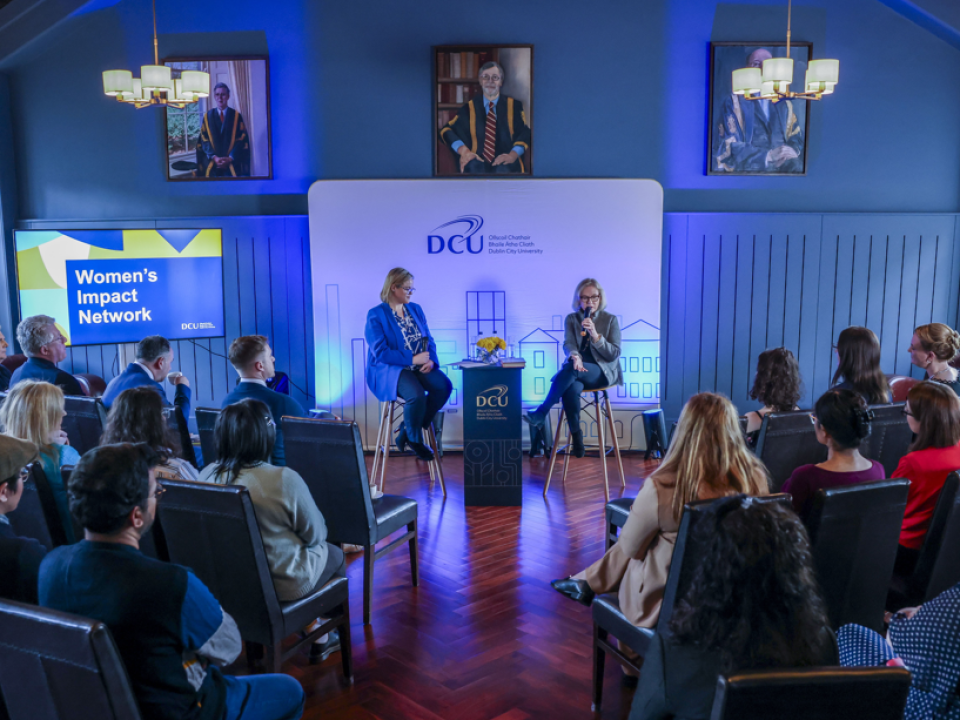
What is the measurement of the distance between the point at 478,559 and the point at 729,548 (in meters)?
2.82

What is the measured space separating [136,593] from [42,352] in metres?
3.20

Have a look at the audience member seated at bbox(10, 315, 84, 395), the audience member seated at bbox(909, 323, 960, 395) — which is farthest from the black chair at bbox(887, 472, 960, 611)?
the audience member seated at bbox(10, 315, 84, 395)

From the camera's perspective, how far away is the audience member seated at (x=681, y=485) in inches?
89.4

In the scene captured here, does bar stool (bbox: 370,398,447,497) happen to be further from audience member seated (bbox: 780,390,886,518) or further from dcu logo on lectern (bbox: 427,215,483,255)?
audience member seated (bbox: 780,390,886,518)

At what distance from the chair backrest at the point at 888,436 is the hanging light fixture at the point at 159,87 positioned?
195 inches

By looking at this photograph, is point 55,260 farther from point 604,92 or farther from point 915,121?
point 915,121

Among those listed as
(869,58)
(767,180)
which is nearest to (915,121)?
(869,58)

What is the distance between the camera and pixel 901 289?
6.53m

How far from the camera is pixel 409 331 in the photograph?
18.1 ft

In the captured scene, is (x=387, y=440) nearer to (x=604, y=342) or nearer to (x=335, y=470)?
(x=604, y=342)

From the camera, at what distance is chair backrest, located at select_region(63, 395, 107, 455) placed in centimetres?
372

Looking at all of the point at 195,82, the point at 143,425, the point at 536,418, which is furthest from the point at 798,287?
the point at 143,425

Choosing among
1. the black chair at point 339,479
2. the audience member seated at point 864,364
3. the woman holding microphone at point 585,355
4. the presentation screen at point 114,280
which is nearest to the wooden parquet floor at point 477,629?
the black chair at point 339,479

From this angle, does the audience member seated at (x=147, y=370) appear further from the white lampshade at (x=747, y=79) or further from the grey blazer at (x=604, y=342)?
the white lampshade at (x=747, y=79)
